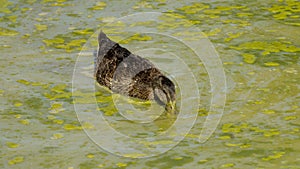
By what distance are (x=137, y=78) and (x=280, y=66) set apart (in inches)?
78.6

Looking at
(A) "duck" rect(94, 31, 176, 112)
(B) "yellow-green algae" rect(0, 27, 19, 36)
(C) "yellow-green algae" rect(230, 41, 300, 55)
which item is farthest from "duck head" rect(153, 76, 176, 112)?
(B) "yellow-green algae" rect(0, 27, 19, 36)

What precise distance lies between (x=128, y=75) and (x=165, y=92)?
1.03m

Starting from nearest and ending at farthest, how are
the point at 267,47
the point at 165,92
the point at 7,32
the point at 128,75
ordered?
the point at 165,92
the point at 128,75
the point at 267,47
the point at 7,32

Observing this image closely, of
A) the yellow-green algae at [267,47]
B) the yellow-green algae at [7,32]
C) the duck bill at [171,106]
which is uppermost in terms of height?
the yellow-green algae at [267,47]

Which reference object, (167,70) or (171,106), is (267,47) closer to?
(167,70)

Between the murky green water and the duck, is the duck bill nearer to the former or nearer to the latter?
the duck

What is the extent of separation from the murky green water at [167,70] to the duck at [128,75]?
285 millimetres

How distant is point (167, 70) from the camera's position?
9.87 m

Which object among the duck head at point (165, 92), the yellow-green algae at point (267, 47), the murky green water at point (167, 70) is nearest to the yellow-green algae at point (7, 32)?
the murky green water at point (167, 70)

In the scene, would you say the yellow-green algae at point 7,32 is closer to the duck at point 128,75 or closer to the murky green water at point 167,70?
the murky green water at point 167,70

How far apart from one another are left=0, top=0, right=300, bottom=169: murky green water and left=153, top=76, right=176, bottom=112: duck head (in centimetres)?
35

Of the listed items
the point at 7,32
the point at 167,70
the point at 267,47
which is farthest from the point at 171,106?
the point at 7,32

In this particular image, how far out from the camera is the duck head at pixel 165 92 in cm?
861

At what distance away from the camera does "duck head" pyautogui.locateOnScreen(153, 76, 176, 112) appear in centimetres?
861
